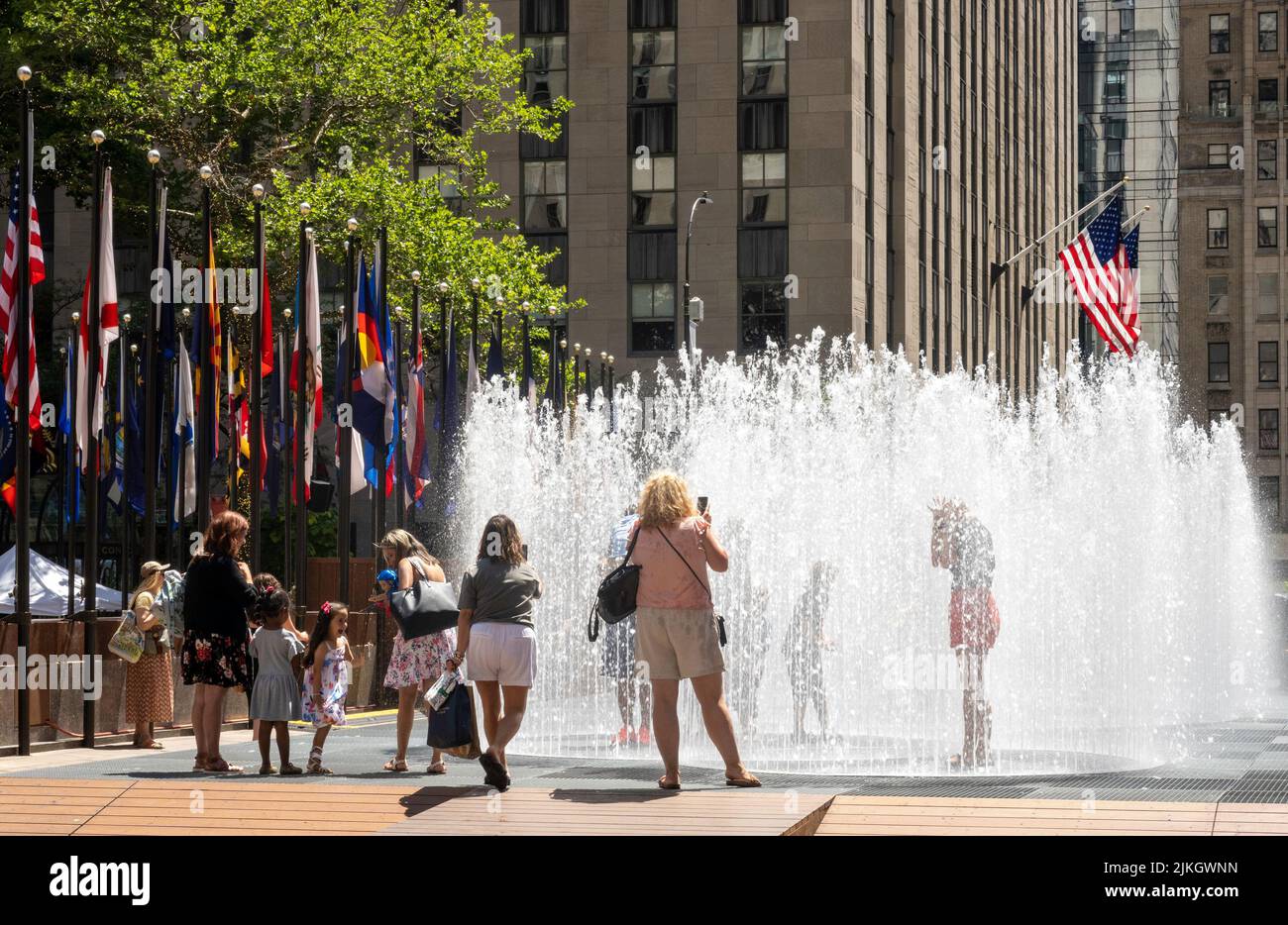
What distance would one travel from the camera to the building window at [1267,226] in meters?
97.3

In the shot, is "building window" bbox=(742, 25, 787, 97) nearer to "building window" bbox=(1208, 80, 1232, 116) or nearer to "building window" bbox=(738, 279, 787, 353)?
"building window" bbox=(738, 279, 787, 353)

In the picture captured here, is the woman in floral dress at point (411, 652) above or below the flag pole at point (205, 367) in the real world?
below

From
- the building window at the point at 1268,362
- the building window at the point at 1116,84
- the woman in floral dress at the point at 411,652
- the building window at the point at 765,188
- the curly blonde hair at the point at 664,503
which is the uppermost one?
the building window at the point at 1116,84

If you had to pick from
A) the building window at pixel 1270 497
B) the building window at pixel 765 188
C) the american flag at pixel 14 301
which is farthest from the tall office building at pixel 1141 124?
the american flag at pixel 14 301

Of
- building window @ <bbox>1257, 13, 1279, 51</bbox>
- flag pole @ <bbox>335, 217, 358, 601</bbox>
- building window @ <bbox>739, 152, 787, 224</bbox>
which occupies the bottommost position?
flag pole @ <bbox>335, 217, 358, 601</bbox>

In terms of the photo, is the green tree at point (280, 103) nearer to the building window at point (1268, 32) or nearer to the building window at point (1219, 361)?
the building window at point (1219, 361)

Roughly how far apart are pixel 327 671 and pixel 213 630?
0.82 m

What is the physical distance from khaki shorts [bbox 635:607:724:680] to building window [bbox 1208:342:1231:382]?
91.6 metres

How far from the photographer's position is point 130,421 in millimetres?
32938

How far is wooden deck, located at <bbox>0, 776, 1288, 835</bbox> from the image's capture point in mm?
8586

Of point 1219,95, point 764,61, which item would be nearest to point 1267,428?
Result: point 1219,95

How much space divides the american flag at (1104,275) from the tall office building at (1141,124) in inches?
2264

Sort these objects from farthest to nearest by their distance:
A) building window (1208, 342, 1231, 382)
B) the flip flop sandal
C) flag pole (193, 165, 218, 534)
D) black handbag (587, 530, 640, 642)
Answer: building window (1208, 342, 1231, 382), flag pole (193, 165, 218, 534), black handbag (587, 530, 640, 642), the flip flop sandal

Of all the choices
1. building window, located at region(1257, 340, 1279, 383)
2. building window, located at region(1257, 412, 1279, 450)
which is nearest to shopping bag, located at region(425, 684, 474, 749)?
building window, located at region(1257, 412, 1279, 450)
